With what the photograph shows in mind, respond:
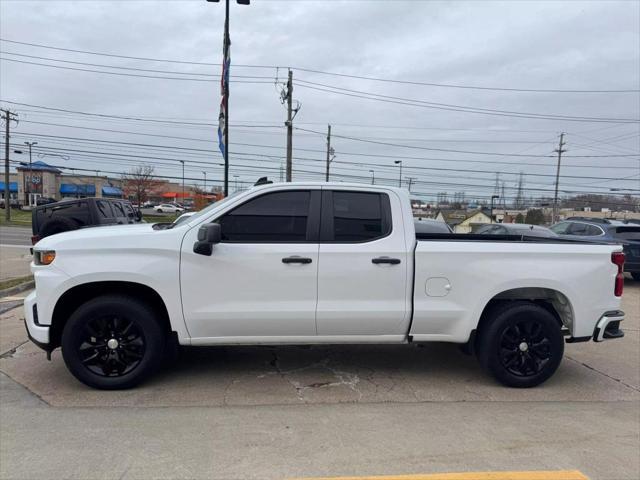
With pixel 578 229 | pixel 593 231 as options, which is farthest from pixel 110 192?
pixel 593 231

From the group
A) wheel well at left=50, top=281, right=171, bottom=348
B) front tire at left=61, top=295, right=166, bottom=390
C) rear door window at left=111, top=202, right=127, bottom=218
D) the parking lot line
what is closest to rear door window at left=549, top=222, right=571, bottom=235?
the parking lot line

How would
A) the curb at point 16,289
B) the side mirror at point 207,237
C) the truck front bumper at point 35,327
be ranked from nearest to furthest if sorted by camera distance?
the side mirror at point 207,237 < the truck front bumper at point 35,327 < the curb at point 16,289

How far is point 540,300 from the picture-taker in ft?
15.8

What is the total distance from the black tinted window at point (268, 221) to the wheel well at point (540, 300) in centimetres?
197

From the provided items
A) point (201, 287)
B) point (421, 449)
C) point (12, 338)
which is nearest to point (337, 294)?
point (201, 287)

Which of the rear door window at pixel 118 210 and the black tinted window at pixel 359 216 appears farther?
the rear door window at pixel 118 210

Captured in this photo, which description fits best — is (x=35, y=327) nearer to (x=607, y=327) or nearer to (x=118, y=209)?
(x=607, y=327)

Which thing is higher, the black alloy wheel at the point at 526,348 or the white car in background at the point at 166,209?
the black alloy wheel at the point at 526,348

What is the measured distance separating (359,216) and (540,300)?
209cm

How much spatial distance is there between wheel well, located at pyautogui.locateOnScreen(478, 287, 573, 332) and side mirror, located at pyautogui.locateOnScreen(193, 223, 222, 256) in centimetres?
264

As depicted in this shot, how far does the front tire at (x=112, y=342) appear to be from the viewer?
13.6ft

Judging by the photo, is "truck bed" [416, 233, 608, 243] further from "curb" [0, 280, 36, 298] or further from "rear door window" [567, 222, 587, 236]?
"rear door window" [567, 222, 587, 236]

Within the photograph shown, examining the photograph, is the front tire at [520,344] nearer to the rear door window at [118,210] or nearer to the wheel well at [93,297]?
the wheel well at [93,297]

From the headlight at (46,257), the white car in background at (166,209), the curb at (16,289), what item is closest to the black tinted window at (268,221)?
the headlight at (46,257)
